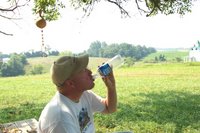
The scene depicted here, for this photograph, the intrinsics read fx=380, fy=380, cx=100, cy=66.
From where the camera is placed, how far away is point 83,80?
278cm

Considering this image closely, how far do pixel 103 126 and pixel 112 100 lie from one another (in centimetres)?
462

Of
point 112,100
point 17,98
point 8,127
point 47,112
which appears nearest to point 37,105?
point 17,98

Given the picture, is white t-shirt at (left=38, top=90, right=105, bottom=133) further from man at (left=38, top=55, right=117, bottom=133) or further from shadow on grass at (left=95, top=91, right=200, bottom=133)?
shadow on grass at (left=95, top=91, right=200, bottom=133)

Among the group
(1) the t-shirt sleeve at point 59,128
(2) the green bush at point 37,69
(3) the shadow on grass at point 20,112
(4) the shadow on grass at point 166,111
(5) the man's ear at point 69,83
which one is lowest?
(2) the green bush at point 37,69

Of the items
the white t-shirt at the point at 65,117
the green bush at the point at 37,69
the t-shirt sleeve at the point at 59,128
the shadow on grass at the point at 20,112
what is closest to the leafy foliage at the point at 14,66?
the green bush at the point at 37,69

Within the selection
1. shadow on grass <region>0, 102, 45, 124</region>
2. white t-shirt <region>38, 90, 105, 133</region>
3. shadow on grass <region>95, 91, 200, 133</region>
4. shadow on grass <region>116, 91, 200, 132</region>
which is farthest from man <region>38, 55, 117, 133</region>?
shadow on grass <region>0, 102, 45, 124</region>

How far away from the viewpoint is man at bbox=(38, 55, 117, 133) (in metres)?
2.49

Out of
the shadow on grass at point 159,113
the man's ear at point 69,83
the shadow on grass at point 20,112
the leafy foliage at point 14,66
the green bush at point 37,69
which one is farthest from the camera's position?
the green bush at point 37,69

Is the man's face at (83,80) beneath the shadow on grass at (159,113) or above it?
above

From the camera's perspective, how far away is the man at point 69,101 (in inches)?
98.0

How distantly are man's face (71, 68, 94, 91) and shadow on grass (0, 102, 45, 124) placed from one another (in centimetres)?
665

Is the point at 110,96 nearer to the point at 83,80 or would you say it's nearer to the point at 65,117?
the point at 83,80

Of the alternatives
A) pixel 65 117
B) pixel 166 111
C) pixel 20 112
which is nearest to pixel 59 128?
pixel 65 117

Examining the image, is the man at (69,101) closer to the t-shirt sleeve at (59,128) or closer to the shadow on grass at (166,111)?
the t-shirt sleeve at (59,128)
